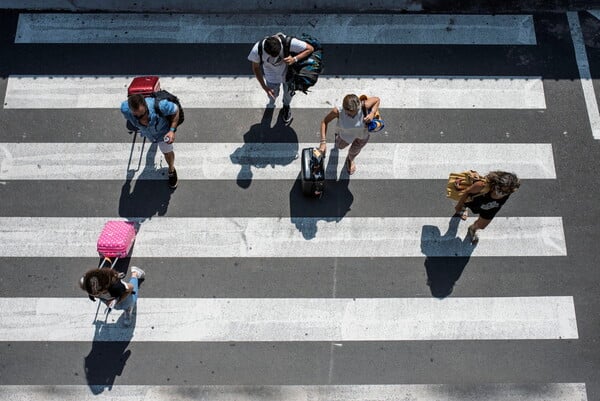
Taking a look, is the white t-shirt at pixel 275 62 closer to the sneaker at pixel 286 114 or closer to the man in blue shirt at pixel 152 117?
the sneaker at pixel 286 114

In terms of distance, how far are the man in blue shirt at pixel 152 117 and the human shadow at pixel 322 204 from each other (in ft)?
6.95

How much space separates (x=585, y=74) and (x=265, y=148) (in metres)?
5.55

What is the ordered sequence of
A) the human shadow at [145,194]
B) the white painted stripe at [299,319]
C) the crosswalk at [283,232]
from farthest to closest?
1. the human shadow at [145,194]
2. the white painted stripe at [299,319]
3. the crosswalk at [283,232]

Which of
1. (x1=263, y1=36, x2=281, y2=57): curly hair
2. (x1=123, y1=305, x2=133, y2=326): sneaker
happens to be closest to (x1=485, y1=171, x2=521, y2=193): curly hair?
(x1=263, y1=36, x2=281, y2=57): curly hair

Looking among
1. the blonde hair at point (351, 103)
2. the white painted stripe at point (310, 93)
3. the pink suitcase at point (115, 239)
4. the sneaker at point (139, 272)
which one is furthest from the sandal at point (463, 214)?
the pink suitcase at point (115, 239)

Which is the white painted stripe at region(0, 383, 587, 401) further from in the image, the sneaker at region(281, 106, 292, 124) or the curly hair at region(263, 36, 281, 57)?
the curly hair at region(263, 36, 281, 57)

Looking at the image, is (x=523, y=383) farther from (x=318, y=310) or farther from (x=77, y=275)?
(x=77, y=275)

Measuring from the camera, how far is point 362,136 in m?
7.50

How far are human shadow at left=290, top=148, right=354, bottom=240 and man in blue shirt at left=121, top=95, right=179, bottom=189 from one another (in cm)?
212

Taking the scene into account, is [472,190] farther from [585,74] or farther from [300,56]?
[585,74]

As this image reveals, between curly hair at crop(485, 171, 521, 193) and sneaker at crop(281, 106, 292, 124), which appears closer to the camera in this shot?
curly hair at crop(485, 171, 521, 193)

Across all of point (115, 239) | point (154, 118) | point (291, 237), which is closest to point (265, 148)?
point (291, 237)

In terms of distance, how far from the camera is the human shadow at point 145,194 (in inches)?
324

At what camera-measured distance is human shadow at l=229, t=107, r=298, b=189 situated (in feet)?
27.9
